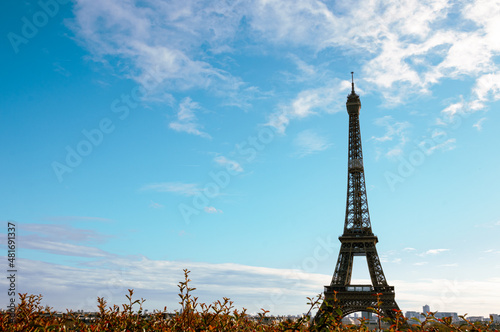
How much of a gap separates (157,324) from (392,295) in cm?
6688

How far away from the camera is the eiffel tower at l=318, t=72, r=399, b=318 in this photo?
214 ft

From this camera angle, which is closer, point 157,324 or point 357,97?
point 157,324

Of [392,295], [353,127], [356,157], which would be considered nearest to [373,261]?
[392,295]

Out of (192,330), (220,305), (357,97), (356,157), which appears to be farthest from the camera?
(357,97)

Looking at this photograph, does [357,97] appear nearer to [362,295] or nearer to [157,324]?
[362,295]

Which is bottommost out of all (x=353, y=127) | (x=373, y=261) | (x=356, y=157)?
(x=373, y=261)

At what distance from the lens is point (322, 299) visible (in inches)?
259

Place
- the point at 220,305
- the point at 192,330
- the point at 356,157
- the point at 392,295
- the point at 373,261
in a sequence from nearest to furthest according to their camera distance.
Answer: the point at 192,330, the point at 220,305, the point at 392,295, the point at 373,261, the point at 356,157

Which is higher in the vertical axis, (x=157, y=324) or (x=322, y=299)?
(x=322, y=299)

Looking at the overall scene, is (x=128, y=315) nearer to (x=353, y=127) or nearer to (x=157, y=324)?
(x=157, y=324)

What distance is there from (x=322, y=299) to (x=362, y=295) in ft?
214

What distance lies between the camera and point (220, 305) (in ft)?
21.2

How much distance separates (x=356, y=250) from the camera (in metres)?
73.1

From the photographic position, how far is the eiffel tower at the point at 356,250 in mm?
65375
